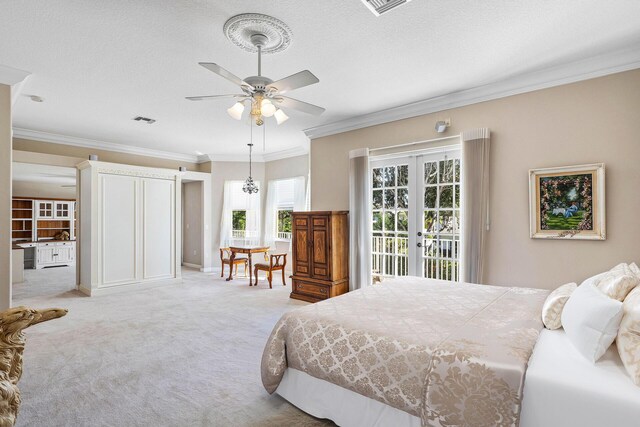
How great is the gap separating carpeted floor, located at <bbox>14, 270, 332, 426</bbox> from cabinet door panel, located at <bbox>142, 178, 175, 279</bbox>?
1126 mm

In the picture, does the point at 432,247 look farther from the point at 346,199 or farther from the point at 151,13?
the point at 151,13

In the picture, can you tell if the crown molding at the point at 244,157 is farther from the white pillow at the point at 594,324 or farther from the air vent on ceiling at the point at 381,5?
the white pillow at the point at 594,324

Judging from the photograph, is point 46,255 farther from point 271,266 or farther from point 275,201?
point 271,266

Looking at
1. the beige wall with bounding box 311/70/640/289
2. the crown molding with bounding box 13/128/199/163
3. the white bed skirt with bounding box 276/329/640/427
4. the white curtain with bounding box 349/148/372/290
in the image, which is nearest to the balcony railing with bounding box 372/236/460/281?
the white curtain with bounding box 349/148/372/290

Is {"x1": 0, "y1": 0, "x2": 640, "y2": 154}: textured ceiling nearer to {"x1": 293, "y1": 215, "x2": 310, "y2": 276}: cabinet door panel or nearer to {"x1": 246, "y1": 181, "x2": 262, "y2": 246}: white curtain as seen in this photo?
{"x1": 293, "y1": 215, "x2": 310, "y2": 276}: cabinet door panel

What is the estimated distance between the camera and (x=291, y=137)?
6199 millimetres

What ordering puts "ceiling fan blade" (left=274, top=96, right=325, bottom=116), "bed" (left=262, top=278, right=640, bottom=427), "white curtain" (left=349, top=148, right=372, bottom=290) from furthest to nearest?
"white curtain" (left=349, top=148, right=372, bottom=290) → "ceiling fan blade" (left=274, top=96, right=325, bottom=116) → "bed" (left=262, top=278, right=640, bottom=427)

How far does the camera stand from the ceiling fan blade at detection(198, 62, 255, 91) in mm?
2199

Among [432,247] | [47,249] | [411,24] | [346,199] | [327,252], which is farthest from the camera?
[47,249]

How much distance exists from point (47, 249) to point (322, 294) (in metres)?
8.36

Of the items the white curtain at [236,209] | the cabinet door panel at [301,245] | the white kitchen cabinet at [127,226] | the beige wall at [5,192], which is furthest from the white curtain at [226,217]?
the beige wall at [5,192]

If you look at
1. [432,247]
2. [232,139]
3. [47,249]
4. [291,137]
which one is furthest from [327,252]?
[47,249]

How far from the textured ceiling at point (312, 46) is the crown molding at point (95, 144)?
4.58 feet

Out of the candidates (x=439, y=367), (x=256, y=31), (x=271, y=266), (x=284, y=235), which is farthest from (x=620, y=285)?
(x=284, y=235)
